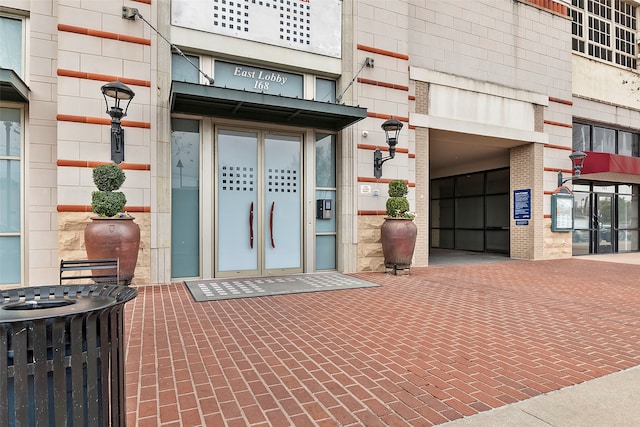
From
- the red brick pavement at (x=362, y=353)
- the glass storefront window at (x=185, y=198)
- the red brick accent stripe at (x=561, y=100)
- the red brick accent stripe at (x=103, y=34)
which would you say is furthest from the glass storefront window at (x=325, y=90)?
the red brick accent stripe at (x=561, y=100)

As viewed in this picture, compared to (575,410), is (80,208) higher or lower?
higher

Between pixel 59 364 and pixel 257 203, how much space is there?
6301 mm

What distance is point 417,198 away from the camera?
925cm

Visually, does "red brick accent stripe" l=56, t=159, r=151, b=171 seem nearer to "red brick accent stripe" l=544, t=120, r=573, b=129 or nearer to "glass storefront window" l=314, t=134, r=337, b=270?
"glass storefront window" l=314, t=134, r=337, b=270

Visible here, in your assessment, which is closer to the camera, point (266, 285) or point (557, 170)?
point (266, 285)

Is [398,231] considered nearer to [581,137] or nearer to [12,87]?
[12,87]

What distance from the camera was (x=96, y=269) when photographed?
5238mm

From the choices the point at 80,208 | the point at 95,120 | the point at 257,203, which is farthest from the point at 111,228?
the point at 257,203

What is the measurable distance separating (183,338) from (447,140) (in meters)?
9.58

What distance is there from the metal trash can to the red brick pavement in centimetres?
93

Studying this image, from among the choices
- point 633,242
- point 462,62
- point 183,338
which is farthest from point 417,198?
point 633,242

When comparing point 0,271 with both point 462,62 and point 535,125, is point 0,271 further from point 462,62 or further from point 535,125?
point 535,125

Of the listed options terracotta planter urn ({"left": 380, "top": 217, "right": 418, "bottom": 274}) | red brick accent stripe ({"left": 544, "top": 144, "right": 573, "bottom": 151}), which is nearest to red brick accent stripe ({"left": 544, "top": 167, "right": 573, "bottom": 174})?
red brick accent stripe ({"left": 544, "top": 144, "right": 573, "bottom": 151})

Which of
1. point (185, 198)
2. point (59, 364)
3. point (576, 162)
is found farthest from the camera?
point (576, 162)
